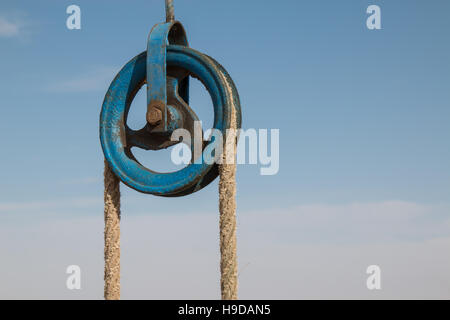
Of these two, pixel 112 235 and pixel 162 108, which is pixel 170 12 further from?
pixel 112 235

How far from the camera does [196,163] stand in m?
8.02

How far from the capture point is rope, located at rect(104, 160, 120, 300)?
8430 mm

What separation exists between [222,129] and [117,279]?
2.55 meters

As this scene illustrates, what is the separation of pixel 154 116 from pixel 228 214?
5.43ft

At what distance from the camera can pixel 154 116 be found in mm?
8242

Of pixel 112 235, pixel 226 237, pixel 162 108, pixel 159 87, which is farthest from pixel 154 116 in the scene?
pixel 226 237

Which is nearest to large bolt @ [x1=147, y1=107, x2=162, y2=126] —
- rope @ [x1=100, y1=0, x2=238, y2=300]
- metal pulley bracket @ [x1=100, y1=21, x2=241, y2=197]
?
metal pulley bracket @ [x1=100, y1=21, x2=241, y2=197]

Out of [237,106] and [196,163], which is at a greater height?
[237,106]

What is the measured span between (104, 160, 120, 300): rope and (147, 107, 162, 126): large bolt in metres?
0.99

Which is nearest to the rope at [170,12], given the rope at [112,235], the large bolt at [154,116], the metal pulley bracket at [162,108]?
the metal pulley bracket at [162,108]

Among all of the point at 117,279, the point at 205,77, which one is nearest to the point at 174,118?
the point at 205,77
